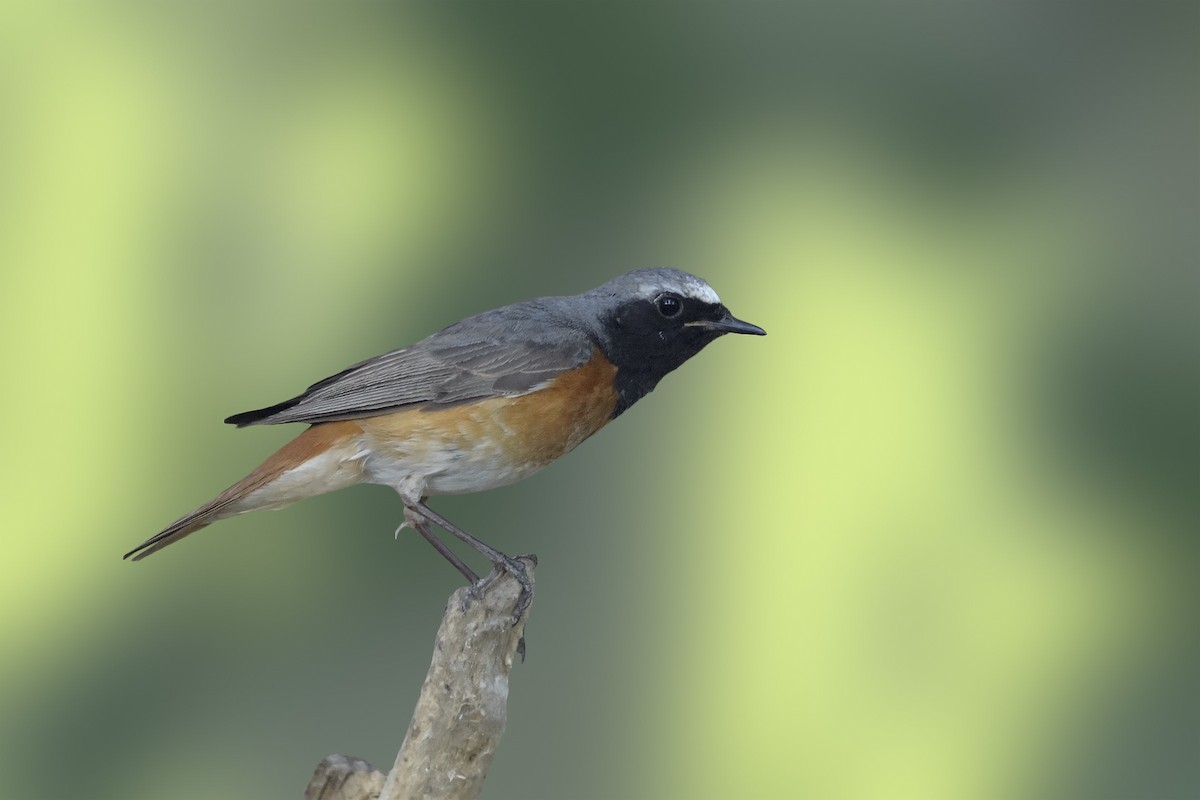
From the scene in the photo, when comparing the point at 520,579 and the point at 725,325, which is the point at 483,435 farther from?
the point at 725,325

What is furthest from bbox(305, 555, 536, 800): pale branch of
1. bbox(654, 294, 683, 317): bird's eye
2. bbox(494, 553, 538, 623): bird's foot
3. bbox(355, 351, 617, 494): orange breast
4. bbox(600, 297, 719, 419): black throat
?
bbox(654, 294, 683, 317): bird's eye

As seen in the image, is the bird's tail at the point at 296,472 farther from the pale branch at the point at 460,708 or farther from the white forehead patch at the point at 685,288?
the white forehead patch at the point at 685,288

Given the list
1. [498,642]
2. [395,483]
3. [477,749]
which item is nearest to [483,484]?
[395,483]

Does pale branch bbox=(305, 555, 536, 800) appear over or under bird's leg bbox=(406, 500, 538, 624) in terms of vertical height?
under

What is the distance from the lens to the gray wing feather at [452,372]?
12.3 ft

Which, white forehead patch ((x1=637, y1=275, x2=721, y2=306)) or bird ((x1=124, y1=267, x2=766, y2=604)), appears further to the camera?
white forehead patch ((x1=637, y1=275, x2=721, y2=306))

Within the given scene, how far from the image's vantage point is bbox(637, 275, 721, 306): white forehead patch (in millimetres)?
3836

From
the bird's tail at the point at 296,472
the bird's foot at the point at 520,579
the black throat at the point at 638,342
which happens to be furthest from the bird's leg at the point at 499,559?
the black throat at the point at 638,342

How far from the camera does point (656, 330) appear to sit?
3873 millimetres

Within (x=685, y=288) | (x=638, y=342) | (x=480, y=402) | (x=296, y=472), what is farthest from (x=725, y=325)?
(x=296, y=472)

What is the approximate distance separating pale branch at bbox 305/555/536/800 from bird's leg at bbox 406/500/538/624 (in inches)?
3.7

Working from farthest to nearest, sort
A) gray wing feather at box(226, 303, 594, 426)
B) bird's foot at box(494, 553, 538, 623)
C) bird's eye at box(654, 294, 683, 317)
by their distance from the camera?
bird's eye at box(654, 294, 683, 317) → gray wing feather at box(226, 303, 594, 426) → bird's foot at box(494, 553, 538, 623)

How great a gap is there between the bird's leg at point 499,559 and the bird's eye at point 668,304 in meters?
0.91

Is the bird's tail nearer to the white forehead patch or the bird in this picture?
the bird
